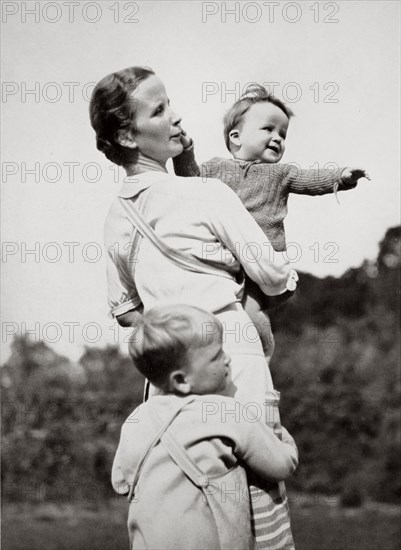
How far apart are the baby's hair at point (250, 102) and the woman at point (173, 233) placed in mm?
315

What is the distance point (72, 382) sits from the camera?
9453mm

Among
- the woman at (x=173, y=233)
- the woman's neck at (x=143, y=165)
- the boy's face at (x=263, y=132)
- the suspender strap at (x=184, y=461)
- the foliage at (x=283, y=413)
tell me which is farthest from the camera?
the foliage at (x=283, y=413)

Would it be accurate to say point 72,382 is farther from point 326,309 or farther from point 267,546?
point 267,546

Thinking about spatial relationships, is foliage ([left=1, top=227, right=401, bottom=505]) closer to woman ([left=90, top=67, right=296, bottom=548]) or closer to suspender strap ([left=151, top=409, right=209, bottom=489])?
woman ([left=90, top=67, right=296, bottom=548])

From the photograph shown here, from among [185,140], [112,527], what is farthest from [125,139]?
[112,527]

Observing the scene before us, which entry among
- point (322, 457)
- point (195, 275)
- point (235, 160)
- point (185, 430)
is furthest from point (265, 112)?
point (322, 457)

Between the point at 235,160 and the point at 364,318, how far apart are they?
8702 mm

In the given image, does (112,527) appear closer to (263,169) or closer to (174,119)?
(263,169)

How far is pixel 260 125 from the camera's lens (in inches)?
162

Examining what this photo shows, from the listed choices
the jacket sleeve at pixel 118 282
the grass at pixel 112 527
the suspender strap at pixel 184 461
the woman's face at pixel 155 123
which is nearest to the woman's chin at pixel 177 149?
the woman's face at pixel 155 123

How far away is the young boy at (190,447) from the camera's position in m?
3.43

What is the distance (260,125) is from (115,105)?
62 cm

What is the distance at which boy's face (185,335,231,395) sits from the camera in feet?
11.4

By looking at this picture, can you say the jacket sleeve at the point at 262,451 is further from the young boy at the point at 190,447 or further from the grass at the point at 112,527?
the grass at the point at 112,527
